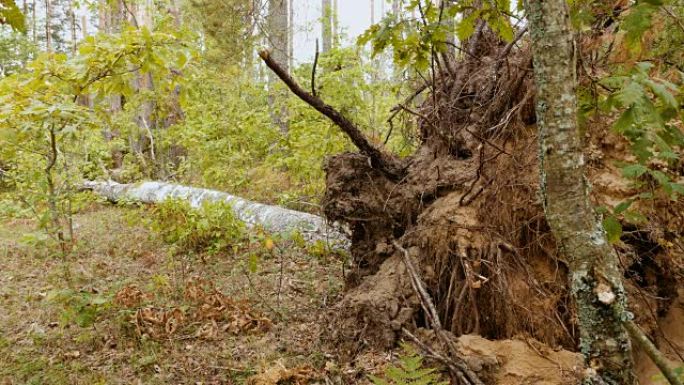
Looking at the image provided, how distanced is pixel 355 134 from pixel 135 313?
109 inches

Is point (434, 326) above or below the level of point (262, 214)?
below

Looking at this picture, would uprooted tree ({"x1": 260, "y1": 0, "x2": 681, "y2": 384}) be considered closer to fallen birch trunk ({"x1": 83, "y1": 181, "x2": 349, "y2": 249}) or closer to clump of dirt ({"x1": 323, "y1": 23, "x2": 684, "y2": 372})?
clump of dirt ({"x1": 323, "y1": 23, "x2": 684, "y2": 372})

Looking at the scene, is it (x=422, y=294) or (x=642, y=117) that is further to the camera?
(x=422, y=294)

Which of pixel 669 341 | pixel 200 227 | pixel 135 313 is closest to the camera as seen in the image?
pixel 669 341

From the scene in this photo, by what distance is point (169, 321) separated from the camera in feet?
13.6

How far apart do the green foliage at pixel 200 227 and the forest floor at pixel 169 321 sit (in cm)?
30

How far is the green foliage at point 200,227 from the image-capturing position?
245 inches

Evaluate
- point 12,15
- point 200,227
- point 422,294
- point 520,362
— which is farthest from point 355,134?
point 200,227

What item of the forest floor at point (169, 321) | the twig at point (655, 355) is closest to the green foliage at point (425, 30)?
the twig at point (655, 355)

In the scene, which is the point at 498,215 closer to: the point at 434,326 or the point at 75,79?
the point at 434,326

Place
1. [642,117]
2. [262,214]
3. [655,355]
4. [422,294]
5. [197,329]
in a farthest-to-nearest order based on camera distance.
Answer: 1. [262,214]
2. [197,329]
3. [422,294]
4. [655,355]
5. [642,117]

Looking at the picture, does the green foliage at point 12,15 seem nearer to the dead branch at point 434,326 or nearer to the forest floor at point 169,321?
the forest floor at point 169,321

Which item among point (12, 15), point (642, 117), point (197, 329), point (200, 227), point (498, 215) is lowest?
point (197, 329)

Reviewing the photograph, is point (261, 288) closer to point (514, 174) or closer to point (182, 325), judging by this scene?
point (182, 325)
